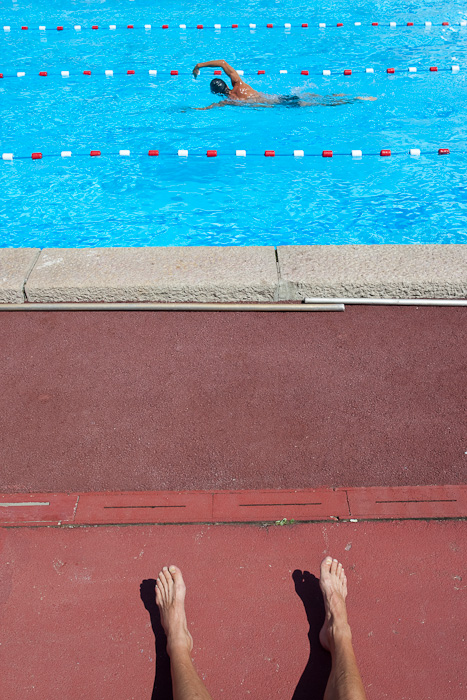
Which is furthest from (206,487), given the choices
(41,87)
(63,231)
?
(41,87)

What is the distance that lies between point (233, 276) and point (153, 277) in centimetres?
67

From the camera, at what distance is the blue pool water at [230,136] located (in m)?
7.57

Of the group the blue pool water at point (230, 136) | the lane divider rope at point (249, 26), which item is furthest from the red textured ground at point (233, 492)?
the lane divider rope at point (249, 26)

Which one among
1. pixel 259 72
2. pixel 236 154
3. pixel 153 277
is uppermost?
pixel 259 72

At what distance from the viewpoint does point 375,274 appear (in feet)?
15.5

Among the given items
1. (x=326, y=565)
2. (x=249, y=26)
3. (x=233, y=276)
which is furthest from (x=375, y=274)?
(x=249, y=26)

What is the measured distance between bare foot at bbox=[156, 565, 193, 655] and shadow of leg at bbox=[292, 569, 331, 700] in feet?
1.82

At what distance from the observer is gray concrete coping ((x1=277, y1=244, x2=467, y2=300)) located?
15.4 feet

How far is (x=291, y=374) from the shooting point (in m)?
4.11

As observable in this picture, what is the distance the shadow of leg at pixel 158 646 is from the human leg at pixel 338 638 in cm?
72

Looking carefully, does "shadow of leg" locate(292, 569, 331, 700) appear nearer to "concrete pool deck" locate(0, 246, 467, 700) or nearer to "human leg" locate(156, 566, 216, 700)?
"concrete pool deck" locate(0, 246, 467, 700)

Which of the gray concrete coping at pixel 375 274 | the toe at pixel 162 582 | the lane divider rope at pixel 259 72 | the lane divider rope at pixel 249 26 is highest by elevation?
the lane divider rope at pixel 249 26

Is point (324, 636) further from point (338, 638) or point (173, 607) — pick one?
point (173, 607)

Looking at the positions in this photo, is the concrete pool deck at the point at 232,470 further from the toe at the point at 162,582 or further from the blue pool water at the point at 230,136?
the blue pool water at the point at 230,136
